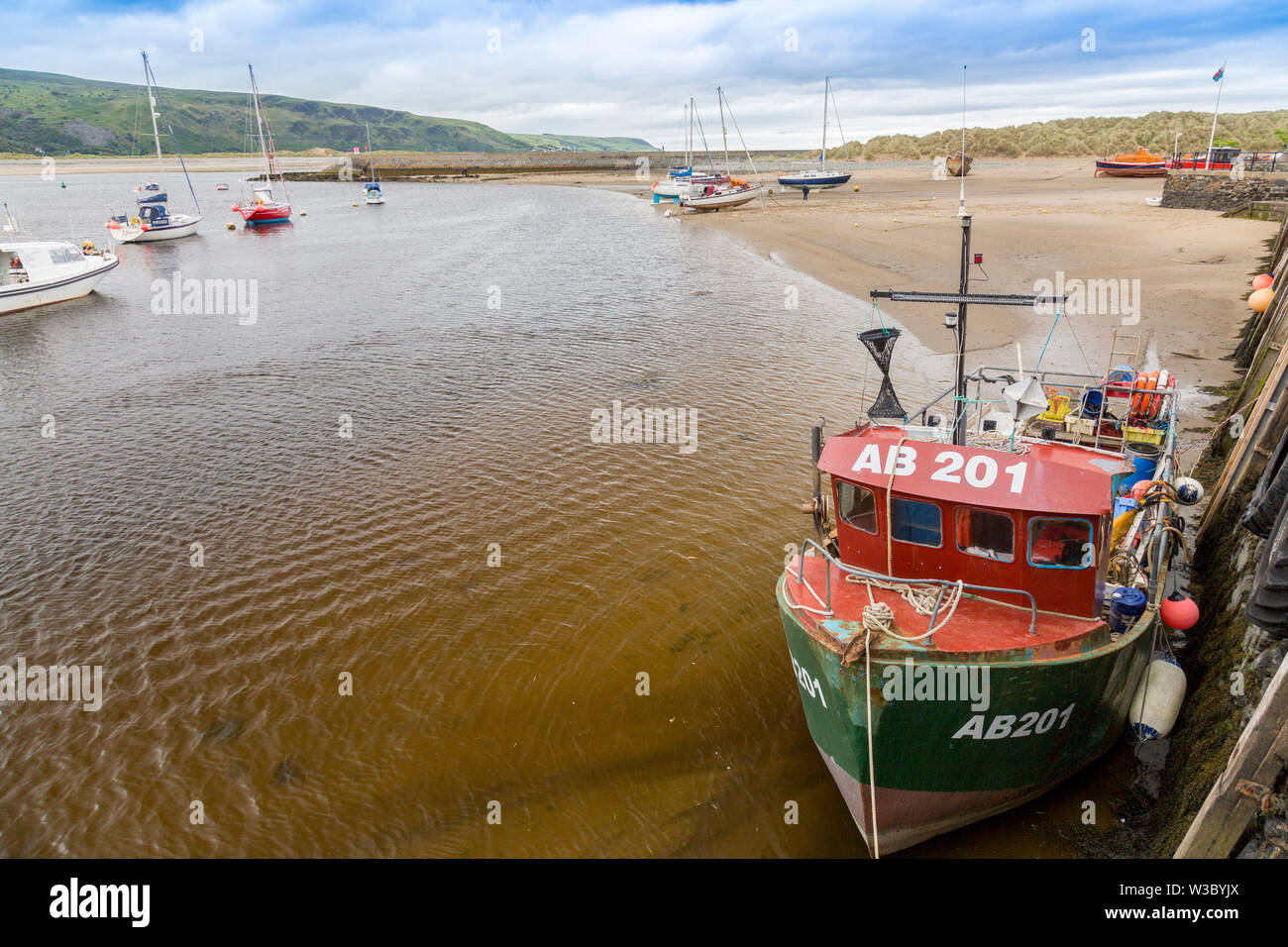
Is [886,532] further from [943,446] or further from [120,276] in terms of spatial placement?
[120,276]

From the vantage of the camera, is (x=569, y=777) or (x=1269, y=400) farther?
(x=1269, y=400)

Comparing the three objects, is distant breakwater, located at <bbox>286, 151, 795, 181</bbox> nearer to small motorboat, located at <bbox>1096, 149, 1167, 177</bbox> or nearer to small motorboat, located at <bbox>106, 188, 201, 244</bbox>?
small motorboat, located at <bbox>1096, 149, 1167, 177</bbox>

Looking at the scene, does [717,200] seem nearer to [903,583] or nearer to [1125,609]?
[903,583]

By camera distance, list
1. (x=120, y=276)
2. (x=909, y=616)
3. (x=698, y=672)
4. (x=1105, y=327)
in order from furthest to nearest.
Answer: (x=120, y=276), (x=1105, y=327), (x=698, y=672), (x=909, y=616)

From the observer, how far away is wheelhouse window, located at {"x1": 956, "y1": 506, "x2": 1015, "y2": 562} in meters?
8.72

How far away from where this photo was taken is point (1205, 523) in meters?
13.3

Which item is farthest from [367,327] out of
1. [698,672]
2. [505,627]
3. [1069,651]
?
[1069,651]

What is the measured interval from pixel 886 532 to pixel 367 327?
28.3 meters

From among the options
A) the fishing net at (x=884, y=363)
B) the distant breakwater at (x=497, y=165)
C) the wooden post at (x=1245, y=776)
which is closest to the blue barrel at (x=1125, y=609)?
the wooden post at (x=1245, y=776)

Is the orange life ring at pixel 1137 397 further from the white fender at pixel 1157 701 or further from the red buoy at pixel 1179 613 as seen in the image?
the white fender at pixel 1157 701

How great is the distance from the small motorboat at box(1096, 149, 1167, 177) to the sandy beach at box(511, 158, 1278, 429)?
5.67 ft

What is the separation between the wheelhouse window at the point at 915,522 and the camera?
9.00 metres

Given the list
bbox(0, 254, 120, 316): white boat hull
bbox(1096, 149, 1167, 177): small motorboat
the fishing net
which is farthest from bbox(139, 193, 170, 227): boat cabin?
bbox(1096, 149, 1167, 177): small motorboat
